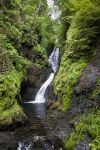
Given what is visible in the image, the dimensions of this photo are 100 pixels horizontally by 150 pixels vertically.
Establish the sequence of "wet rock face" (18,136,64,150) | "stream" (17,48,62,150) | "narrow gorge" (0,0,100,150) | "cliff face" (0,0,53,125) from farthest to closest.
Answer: "cliff face" (0,0,53,125)
"stream" (17,48,62,150)
"wet rock face" (18,136,64,150)
"narrow gorge" (0,0,100,150)

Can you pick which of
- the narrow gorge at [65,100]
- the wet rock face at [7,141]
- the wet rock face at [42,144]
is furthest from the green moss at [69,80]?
the wet rock face at [7,141]

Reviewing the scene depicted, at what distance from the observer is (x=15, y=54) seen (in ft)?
77.9

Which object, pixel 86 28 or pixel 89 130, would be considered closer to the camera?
pixel 89 130

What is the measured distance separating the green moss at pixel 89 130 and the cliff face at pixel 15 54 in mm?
4497

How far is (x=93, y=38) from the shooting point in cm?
1659

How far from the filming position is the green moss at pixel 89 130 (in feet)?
36.8

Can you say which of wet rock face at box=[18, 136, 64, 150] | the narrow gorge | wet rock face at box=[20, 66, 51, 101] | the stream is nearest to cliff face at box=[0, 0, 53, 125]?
the narrow gorge

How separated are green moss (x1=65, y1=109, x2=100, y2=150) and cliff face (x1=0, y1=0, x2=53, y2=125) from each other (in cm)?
450

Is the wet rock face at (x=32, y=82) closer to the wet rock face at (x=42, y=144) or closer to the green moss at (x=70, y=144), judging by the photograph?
the wet rock face at (x=42, y=144)

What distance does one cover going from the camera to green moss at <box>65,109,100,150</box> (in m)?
11.2

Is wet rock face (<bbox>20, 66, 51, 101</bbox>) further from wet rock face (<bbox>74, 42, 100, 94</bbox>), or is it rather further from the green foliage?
wet rock face (<bbox>74, 42, 100, 94</bbox>)

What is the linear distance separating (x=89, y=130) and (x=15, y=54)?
1333 cm

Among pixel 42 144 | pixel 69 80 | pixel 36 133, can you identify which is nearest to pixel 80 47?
pixel 69 80

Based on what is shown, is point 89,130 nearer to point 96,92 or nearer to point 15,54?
point 96,92
